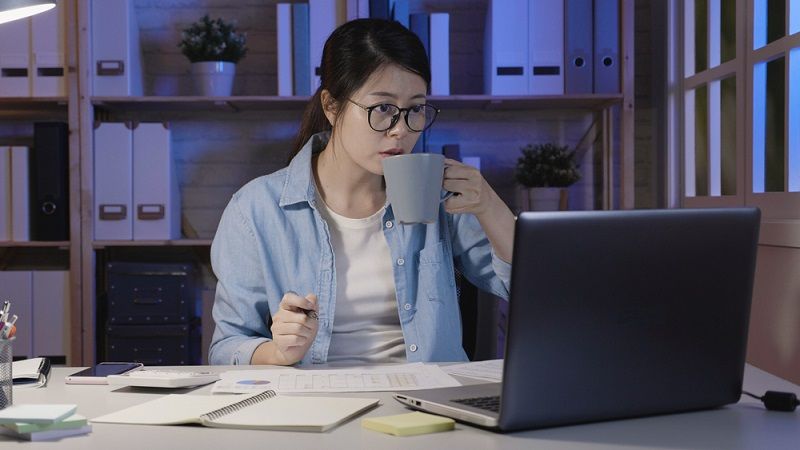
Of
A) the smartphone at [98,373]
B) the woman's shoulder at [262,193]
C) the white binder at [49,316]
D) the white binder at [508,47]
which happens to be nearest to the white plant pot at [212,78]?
the white binder at [49,316]

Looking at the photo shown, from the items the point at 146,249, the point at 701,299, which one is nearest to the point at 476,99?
the point at 146,249

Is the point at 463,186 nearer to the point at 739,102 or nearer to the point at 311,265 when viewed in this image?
the point at 311,265

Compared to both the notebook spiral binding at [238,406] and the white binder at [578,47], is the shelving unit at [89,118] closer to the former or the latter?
the white binder at [578,47]

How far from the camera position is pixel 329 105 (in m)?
1.87

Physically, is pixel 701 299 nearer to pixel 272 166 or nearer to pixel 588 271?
pixel 588 271

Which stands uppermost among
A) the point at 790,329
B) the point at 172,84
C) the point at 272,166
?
the point at 172,84

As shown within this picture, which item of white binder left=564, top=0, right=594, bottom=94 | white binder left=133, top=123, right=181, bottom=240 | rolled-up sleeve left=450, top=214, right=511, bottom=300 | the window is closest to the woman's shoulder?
rolled-up sleeve left=450, top=214, right=511, bottom=300

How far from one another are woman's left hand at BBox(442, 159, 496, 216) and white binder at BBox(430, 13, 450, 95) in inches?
63.4

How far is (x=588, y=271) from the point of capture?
94 centimetres

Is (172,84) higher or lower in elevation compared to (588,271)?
higher

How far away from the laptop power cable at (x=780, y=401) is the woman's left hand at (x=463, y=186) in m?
0.55

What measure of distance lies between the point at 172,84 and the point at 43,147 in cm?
55

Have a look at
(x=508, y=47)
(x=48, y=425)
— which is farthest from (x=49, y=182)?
(x=48, y=425)

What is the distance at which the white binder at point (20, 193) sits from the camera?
10.1 ft
